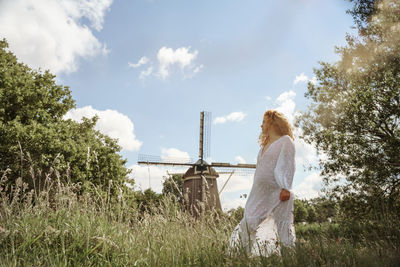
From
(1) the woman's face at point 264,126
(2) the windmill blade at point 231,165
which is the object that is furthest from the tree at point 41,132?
(1) the woman's face at point 264,126

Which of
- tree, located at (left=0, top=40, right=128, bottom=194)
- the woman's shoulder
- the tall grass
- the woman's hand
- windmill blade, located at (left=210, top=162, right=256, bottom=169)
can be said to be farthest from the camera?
windmill blade, located at (left=210, top=162, right=256, bottom=169)

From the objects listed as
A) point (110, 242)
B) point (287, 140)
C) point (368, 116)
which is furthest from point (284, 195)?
point (368, 116)

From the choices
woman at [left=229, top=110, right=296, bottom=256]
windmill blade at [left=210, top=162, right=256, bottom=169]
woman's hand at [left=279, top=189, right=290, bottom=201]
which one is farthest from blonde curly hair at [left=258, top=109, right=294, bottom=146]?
windmill blade at [left=210, top=162, right=256, bottom=169]

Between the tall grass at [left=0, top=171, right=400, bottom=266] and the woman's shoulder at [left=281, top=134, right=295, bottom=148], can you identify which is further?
the woman's shoulder at [left=281, top=134, right=295, bottom=148]

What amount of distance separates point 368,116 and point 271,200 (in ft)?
31.9

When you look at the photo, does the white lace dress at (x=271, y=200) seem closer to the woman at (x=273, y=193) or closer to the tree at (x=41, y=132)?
the woman at (x=273, y=193)

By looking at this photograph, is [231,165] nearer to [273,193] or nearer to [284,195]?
[273,193]

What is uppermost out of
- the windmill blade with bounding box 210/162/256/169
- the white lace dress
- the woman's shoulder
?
the windmill blade with bounding box 210/162/256/169

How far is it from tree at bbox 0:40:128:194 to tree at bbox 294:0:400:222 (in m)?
9.22

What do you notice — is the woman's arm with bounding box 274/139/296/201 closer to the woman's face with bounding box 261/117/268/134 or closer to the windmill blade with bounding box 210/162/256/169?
the woman's face with bounding box 261/117/268/134

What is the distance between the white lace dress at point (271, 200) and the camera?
12.6ft

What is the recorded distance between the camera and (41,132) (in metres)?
15.7

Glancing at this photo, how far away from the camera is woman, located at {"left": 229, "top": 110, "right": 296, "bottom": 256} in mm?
3828

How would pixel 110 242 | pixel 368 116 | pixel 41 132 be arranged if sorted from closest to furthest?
pixel 110 242, pixel 368 116, pixel 41 132
